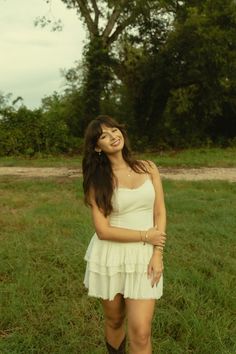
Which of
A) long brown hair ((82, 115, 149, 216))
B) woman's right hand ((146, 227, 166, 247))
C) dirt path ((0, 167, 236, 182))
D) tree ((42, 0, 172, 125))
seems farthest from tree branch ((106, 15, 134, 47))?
woman's right hand ((146, 227, 166, 247))

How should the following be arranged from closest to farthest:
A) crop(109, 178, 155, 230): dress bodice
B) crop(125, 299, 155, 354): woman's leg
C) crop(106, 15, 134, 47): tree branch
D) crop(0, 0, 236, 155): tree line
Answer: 1. crop(125, 299, 155, 354): woman's leg
2. crop(109, 178, 155, 230): dress bodice
3. crop(0, 0, 236, 155): tree line
4. crop(106, 15, 134, 47): tree branch

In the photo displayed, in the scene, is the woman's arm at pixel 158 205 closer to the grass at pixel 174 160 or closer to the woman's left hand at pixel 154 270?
the woman's left hand at pixel 154 270

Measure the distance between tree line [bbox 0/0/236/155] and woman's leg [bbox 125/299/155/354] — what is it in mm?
15210

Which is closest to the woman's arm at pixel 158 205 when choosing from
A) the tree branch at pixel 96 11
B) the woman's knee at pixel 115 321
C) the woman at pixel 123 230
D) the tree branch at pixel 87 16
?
the woman at pixel 123 230

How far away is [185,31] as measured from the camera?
17.6 m

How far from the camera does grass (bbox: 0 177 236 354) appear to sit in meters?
3.71

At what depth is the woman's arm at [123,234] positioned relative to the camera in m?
Answer: 2.80

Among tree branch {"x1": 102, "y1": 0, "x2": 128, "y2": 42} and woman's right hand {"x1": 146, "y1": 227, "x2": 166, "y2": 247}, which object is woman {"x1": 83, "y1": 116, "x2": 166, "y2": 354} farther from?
tree branch {"x1": 102, "y1": 0, "x2": 128, "y2": 42}

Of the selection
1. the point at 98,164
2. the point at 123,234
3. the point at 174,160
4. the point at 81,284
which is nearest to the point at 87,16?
the point at 174,160

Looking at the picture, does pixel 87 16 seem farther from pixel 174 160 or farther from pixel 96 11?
pixel 174 160

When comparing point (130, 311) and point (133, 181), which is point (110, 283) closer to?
point (130, 311)

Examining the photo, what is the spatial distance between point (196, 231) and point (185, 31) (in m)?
12.6

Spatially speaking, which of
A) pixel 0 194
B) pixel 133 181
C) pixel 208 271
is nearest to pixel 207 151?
pixel 0 194

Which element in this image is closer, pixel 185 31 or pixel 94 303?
pixel 94 303
